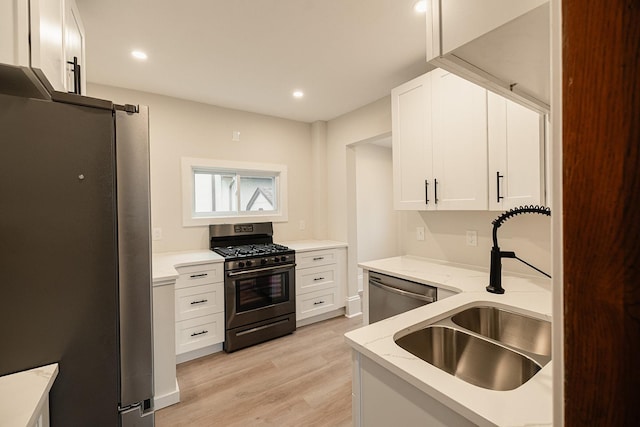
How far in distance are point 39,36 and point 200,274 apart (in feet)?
6.77

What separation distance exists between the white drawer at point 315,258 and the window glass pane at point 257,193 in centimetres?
92

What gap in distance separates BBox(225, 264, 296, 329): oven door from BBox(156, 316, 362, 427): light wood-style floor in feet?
1.04

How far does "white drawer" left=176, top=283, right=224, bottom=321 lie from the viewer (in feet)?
8.11

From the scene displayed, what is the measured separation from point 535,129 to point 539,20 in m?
1.24

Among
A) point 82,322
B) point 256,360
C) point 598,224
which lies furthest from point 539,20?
point 256,360

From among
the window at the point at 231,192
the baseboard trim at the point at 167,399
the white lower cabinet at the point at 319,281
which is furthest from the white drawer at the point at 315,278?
the baseboard trim at the point at 167,399

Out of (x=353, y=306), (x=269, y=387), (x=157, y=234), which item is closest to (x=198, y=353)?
(x=269, y=387)

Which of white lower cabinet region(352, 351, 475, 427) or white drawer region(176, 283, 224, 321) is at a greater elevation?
white lower cabinet region(352, 351, 475, 427)

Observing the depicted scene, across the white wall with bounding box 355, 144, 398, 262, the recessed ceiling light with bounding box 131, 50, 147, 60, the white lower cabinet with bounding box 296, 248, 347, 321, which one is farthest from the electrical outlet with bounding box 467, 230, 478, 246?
the recessed ceiling light with bounding box 131, 50, 147, 60

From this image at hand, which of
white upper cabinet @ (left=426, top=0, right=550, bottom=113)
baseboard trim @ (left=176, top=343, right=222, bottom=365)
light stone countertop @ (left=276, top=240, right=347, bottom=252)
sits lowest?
baseboard trim @ (left=176, top=343, right=222, bottom=365)

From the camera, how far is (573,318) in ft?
1.21

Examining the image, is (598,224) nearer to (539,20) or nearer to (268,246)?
(539,20)

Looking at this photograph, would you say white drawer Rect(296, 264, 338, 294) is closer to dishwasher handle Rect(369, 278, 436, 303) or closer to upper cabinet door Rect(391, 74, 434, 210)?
dishwasher handle Rect(369, 278, 436, 303)

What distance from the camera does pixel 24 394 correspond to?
0.81 m
